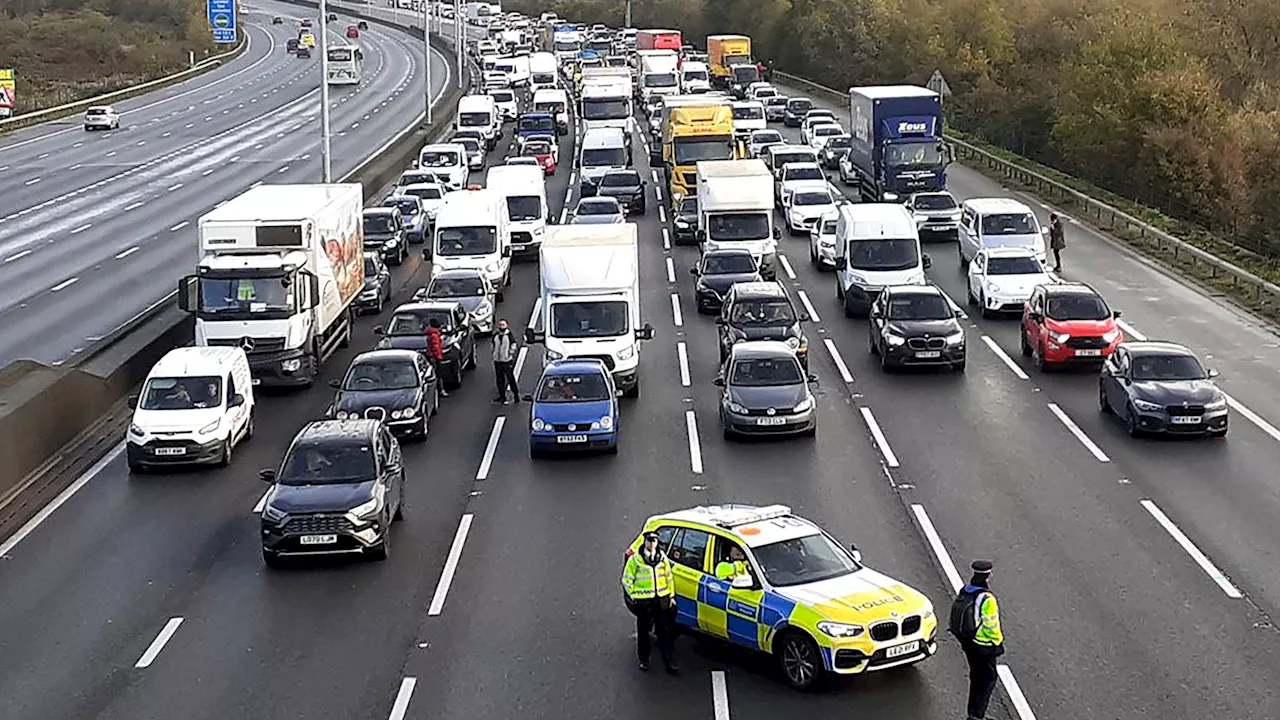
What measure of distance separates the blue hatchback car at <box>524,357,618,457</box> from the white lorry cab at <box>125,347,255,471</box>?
17.0 feet

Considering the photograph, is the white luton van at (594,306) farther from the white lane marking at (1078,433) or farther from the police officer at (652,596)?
the police officer at (652,596)

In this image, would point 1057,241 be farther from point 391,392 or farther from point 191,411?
point 191,411

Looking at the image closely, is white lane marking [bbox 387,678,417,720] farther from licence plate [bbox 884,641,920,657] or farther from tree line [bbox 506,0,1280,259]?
tree line [bbox 506,0,1280,259]

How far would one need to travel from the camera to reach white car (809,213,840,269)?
155 feet

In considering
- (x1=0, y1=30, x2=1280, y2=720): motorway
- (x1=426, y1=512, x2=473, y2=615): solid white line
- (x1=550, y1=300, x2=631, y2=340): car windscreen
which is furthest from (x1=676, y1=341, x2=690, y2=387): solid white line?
(x1=426, y1=512, x2=473, y2=615): solid white line

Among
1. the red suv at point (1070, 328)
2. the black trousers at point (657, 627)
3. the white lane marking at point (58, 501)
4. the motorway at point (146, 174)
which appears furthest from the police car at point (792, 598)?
the motorway at point (146, 174)

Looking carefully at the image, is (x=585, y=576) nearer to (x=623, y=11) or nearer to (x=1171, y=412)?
(x=1171, y=412)

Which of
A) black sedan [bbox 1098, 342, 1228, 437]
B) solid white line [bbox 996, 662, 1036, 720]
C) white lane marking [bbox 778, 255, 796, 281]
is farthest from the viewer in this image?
white lane marking [bbox 778, 255, 796, 281]

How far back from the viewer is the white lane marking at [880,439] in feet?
90.8

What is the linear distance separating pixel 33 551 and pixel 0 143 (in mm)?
65721

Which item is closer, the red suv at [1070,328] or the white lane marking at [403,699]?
the white lane marking at [403,699]

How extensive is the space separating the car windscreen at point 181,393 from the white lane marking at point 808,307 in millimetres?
16125

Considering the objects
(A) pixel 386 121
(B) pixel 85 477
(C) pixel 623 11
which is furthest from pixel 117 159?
(C) pixel 623 11

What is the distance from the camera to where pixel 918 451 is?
28.3m
